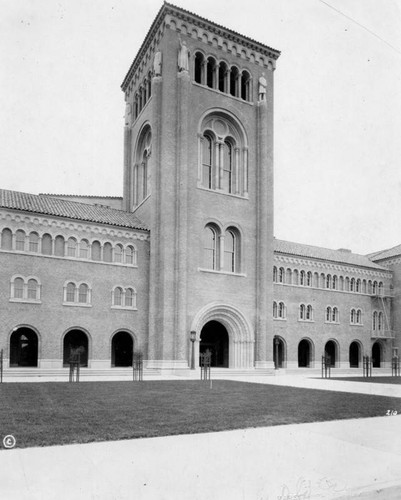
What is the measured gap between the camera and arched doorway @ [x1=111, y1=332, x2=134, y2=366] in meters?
33.2

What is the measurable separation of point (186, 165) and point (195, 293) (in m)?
8.56

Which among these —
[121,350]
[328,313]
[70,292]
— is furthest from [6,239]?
[328,313]

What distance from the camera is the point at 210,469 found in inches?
272

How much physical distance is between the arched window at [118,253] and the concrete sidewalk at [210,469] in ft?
80.1

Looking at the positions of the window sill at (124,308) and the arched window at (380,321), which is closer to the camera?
the window sill at (124,308)

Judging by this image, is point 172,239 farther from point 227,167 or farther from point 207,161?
point 227,167

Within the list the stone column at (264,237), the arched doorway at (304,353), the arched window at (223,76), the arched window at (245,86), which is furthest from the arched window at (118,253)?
the arched doorway at (304,353)

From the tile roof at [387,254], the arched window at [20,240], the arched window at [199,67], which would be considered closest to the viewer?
the arched window at [20,240]

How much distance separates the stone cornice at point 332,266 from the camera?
141 feet

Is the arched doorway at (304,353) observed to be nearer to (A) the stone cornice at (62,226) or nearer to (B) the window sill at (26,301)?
(A) the stone cornice at (62,226)

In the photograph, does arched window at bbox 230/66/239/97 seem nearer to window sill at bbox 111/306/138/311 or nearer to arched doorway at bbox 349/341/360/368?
window sill at bbox 111/306/138/311

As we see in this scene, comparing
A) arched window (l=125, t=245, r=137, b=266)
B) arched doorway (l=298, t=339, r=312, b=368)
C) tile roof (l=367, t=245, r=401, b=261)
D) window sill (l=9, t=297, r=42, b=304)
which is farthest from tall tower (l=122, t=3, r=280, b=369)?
tile roof (l=367, t=245, r=401, b=261)

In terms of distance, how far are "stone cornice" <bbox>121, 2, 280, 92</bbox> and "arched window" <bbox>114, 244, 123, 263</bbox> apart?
14665 millimetres

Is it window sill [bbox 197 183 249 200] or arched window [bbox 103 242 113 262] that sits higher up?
window sill [bbox 197 183 249 200]
